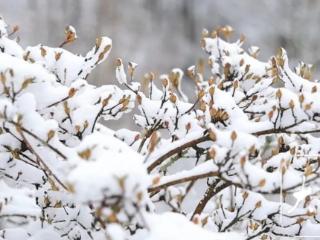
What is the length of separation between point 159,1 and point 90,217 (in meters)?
15.0

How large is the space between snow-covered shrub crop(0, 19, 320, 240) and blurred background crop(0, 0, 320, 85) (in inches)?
445

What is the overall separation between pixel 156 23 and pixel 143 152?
14.2 m

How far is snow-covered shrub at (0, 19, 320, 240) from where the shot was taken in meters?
1.69

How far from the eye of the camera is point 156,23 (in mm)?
16734

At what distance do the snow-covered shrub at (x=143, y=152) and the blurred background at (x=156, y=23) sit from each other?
37.1 feet

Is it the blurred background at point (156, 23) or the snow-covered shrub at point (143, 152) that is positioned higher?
the blurred background at point (156, 23)

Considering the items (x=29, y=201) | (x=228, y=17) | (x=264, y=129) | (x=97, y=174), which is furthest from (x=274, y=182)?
(x=228, y=17)

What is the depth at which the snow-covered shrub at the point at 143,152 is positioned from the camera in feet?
5.55

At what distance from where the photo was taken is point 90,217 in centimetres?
238

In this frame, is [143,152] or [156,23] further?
[156,23]

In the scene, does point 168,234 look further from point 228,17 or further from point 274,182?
point 228,17

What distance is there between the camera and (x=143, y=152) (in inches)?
111

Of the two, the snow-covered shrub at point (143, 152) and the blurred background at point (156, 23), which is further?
the blurred background at point (156, 23)

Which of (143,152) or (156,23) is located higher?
(156,23)
